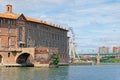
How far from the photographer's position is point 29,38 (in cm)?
10412

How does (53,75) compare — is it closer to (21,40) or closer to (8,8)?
(21,40)

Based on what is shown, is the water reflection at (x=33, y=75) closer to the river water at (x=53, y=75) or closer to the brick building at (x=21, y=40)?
the river water at (x=53, y=75)

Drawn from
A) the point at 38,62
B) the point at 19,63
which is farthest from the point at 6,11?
the point at 38,62

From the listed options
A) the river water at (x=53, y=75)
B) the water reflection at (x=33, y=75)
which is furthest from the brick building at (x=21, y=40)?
the water reflection at (x=33, y=75)

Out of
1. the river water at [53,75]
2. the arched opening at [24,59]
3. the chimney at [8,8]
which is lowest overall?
the river water at [53,75]

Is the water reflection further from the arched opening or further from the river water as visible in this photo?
the arched opening

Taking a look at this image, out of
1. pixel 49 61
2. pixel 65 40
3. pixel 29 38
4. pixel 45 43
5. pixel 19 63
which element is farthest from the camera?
pixel 65 40

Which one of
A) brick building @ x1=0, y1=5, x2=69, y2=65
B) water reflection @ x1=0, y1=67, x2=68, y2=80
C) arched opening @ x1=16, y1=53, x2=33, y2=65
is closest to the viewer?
water reflection @ x1=0, y1=67, x2=68, y2=80

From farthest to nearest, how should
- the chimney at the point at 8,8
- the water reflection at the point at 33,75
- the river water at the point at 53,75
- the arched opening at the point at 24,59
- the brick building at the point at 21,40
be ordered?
the chimney at the point at 8,8 → the arched opening at the point at 24,59 → the brick building at the point at 21,40 → the river water at the point at 53,75 → the water reflection at the point at 33,75

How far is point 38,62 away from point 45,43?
28.5 metres

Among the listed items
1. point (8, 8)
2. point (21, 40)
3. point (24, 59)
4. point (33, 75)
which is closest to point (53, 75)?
point (33, 75)

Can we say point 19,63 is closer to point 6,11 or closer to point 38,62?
point 38,62

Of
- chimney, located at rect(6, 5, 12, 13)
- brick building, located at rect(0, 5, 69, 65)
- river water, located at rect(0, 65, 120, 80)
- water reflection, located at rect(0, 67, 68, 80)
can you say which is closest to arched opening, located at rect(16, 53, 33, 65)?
brick building, located at rect(0, 5, 69, 65)

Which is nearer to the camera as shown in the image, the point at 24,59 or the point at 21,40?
the point at 24,59
